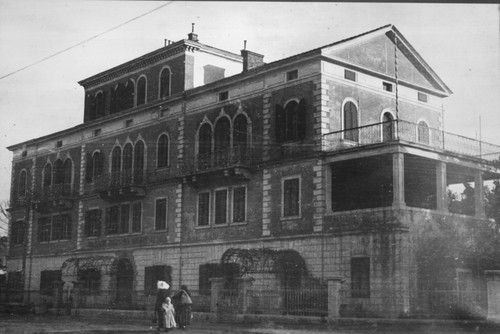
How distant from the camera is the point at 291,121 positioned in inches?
1159

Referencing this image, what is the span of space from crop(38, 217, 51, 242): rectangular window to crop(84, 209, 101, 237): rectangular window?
4497mm

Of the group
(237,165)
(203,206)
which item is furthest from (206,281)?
(237,165)

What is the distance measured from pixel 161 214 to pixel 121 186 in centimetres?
289

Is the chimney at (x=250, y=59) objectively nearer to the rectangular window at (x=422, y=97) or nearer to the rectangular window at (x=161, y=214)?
the rectangular window at (x=161, y=214)

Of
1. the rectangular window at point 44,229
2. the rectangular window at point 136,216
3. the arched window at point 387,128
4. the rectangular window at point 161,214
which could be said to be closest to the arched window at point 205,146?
the rectangular window at point 161,214

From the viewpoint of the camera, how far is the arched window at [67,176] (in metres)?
42.4

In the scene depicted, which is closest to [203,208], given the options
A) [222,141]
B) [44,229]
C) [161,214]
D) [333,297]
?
[161,214]

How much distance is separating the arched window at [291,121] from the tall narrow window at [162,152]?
805 cm

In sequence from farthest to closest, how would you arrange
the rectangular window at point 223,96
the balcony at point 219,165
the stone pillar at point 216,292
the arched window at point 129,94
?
the arched window at point 129,94
the rectangular window at point 223,96
the balcony at point 219,165
the stone pillar at point 216,292

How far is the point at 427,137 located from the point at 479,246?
303 inches

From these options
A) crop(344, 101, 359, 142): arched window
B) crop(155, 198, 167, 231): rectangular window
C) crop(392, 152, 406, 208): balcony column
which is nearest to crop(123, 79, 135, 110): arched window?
crop(155, 198, 167, 231): rectangular window

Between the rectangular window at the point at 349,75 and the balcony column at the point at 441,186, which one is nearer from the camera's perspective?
the balcony column at the point at 441,186

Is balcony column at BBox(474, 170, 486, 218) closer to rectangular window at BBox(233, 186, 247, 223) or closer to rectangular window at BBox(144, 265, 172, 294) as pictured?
rectangular window at BBox(233, 186, 247, 223)

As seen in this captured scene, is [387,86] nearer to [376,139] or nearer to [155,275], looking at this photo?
[376,139]
